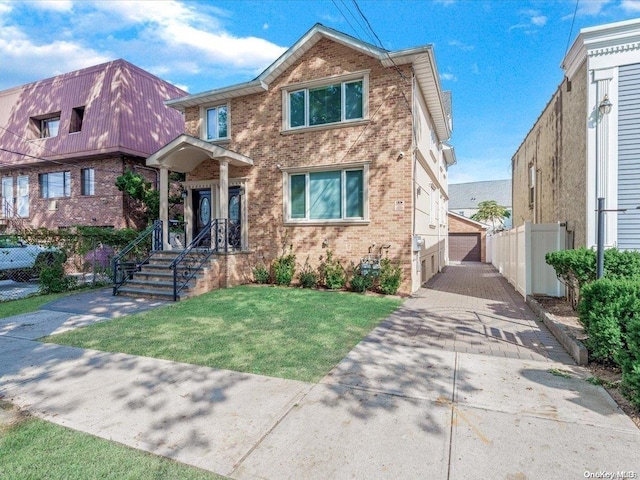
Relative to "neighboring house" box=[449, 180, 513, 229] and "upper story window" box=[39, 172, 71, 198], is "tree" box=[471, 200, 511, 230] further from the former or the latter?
"upper story window" box=[39, 172, 71, 198]

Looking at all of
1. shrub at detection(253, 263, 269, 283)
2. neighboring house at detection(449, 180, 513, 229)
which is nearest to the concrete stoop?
shrub at detection(253, 263, 269, 283)

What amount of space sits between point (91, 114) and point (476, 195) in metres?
50.7

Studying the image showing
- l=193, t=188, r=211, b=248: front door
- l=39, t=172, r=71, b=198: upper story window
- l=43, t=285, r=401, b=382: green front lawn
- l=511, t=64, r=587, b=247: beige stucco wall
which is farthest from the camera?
l=39, t=172, r=71, b=198: upper story window

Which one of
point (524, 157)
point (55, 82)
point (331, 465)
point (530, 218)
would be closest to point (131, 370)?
point (331, 465)

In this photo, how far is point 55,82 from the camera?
1844cm

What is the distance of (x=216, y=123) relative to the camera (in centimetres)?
1255

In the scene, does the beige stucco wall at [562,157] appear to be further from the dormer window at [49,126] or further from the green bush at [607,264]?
the dormer window at [49,126]

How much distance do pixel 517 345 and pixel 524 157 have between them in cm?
1372

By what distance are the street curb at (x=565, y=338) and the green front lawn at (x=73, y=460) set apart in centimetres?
448

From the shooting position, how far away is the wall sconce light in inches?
270

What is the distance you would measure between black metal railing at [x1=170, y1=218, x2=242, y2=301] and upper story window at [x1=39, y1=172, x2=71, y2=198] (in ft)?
36.8

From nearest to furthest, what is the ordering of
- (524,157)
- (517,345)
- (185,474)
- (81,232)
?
(185,474)
(517,345)
(81,232)
(524,157)

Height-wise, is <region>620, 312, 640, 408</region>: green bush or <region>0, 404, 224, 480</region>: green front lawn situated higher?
<region>620, 312, 640, 408</region>: green bush

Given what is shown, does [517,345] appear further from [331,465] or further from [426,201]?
[426,201]
